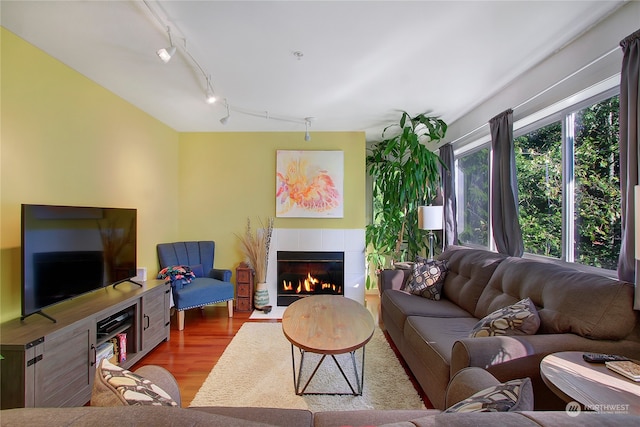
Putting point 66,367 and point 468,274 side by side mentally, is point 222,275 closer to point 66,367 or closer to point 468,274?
point 66,367

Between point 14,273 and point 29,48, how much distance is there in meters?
1.59

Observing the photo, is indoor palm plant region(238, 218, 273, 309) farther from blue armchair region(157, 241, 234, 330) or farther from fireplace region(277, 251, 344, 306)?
blue armchair region(157, 241, 234, 330)

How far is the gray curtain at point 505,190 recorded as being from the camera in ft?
7.96

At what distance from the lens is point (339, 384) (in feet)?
6.65

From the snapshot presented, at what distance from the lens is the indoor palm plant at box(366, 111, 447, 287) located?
3479 mm

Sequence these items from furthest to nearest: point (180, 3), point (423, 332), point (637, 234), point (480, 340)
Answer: point (423, 332) → point (180, 3) → point (480, 340) → point (637, 234)

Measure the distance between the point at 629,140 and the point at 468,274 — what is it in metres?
1.52

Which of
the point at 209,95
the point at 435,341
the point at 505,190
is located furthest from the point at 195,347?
the point at 505,190

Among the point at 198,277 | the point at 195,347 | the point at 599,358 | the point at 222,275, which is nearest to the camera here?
the point at 599,358

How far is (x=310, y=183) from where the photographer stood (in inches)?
156

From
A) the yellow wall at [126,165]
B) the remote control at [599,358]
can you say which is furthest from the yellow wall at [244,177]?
the remote control at [599,358]

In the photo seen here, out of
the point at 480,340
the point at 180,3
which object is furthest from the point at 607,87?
the point at 180,3

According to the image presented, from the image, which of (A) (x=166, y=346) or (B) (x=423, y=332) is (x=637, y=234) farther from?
(A) (x=166, y=346)

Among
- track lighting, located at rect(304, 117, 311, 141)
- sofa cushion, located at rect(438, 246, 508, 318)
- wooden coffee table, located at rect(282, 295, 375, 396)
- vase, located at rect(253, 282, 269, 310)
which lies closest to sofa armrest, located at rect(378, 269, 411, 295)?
sofa cushion, located at rect(438, 246, 508, 318)
